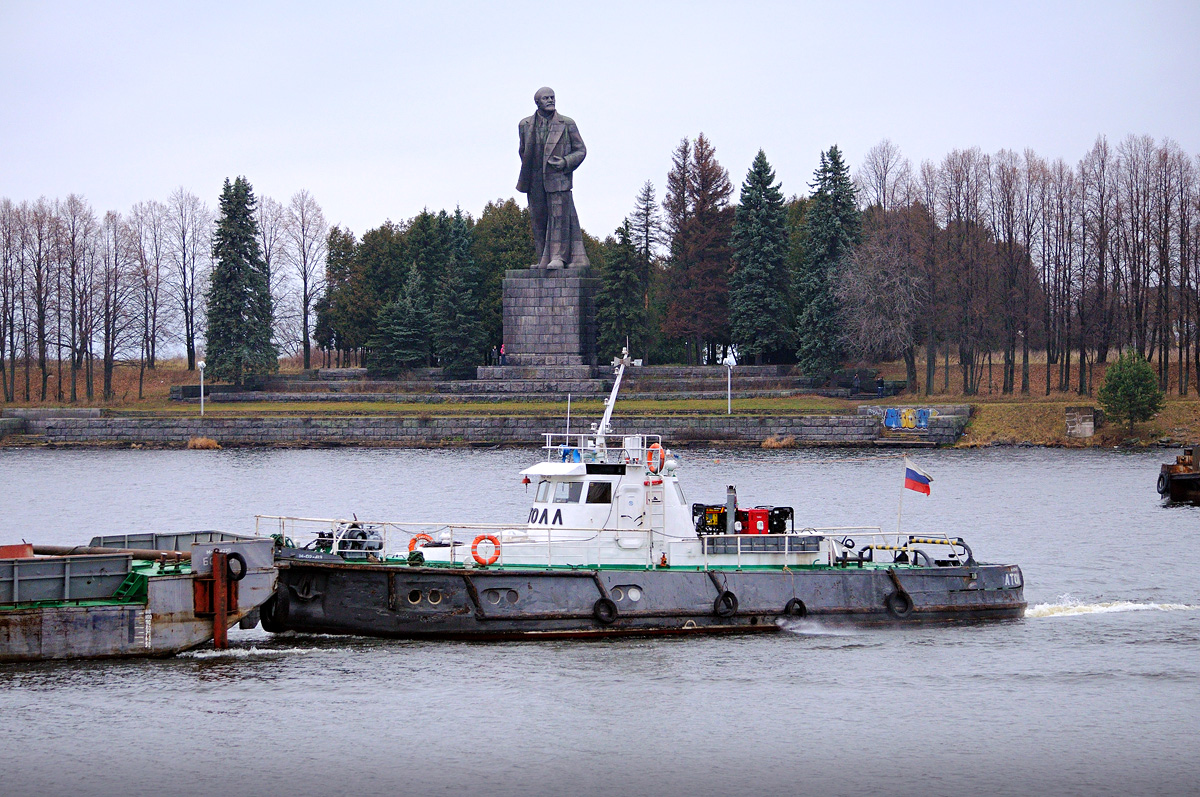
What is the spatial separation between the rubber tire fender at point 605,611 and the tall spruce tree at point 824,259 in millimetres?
51743

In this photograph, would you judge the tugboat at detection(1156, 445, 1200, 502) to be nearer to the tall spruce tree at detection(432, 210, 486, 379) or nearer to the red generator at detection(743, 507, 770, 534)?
the red generator at detection(743, 507, 770, 534)

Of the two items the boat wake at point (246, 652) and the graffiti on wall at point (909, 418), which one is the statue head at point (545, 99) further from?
the boat wake at point (246, 652)

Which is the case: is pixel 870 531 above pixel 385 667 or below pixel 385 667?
above

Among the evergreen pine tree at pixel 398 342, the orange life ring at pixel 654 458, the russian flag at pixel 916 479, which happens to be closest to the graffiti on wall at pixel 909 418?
the evergreen pine tree at pixel 398 342

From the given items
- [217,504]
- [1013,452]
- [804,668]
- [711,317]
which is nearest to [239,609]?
[804,668]

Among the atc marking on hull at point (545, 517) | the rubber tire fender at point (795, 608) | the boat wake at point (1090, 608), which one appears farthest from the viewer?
the boat wake at point (1090, 608)

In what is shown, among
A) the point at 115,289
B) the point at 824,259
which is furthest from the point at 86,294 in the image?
the point at 824,259

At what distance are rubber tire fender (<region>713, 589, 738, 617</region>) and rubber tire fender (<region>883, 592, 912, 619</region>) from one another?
272 cm

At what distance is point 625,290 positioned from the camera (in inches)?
3091

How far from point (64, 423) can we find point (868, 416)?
125 ft

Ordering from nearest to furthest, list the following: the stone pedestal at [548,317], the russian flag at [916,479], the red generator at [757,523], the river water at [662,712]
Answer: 1. the river water at [662,712]
2. the red generator at [757,523]
3. the russian flag at [916,479]
4. the stone pedestal at [548,317]

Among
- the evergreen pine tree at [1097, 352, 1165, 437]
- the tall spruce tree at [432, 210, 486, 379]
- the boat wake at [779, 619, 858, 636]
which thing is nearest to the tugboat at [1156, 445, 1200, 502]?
the evergreen pine tree at [1097, 352, 1165, 437]

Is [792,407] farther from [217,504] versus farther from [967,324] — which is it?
[217,504]

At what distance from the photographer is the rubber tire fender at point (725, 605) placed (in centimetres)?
2222
